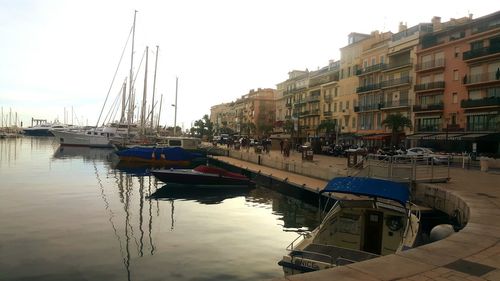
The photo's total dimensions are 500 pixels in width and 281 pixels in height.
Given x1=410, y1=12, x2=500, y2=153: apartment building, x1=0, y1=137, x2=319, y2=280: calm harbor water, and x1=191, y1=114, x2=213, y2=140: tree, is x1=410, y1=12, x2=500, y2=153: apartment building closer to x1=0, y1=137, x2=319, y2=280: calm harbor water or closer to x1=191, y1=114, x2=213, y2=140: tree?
x1=0, y1=137, x2=319, y2=280: calm harbor water

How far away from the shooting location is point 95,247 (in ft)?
50.0

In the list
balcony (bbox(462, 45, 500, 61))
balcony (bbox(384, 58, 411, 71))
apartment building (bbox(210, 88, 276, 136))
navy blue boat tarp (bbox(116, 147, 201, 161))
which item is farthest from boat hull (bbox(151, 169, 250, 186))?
apartment building (bbox(210, 88, 276, 136))

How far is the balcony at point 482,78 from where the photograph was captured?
48853 millimetres

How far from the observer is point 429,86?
57094mm

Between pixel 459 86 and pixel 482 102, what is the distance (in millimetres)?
4797

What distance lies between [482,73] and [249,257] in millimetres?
47048

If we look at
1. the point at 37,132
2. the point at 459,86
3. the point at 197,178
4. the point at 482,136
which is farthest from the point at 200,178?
the point at 37,132

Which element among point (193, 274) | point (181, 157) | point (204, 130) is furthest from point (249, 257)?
point (204, 130)

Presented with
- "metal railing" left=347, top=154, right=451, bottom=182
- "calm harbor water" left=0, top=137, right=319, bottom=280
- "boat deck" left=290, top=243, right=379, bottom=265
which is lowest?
"calm harbor water" left=0, top=137, right=319, bottom=280

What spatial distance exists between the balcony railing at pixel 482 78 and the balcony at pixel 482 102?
7.56ft

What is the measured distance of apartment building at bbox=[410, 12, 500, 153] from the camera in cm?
4884

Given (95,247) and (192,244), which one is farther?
(192,244)

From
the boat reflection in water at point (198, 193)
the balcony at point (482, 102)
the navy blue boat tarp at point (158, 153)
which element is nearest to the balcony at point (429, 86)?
the balcony at point (482, 102)

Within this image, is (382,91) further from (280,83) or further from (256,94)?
(256,94)
